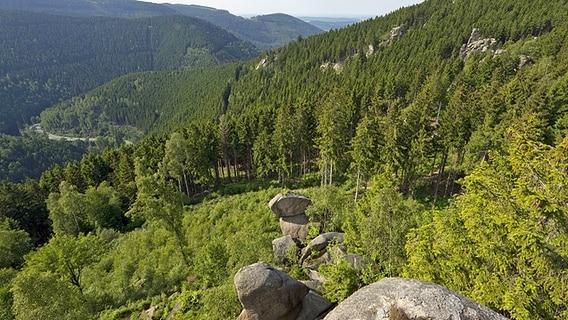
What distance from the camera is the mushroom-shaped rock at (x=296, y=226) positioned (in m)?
30.9

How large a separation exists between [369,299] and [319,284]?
36.6 ft

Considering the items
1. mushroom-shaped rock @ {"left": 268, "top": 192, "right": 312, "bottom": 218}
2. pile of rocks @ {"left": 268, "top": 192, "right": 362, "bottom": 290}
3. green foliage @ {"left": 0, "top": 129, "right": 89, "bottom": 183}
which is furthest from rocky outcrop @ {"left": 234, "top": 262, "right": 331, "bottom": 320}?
green foliage @ {"left": 0, "top": 129, "right": 89, "bottom": 183}

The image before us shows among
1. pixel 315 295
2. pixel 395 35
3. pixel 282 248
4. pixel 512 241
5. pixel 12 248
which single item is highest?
pixel 395 35

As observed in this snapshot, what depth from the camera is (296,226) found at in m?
32.0

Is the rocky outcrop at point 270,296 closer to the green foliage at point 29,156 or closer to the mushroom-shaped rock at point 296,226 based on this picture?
the mushroom-shaped rock at point 296,226

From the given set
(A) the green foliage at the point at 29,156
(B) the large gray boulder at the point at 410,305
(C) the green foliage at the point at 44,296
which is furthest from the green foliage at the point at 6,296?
(A) the green foliage at the point at 29,156

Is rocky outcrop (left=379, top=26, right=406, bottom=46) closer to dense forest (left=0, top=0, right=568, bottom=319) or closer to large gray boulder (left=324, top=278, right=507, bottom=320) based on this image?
dense forest (left=0, top=0, right=568, bottom=319)

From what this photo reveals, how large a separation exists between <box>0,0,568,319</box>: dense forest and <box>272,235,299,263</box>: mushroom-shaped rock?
1.04 metres

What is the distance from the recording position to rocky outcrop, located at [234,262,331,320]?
15.1m

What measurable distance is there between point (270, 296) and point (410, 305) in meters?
8.56

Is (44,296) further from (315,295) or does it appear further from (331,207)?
(331,207)

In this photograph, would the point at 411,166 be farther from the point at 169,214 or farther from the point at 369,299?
the point at 369,299

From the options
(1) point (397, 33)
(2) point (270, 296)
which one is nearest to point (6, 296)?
(2) point (270, 296)

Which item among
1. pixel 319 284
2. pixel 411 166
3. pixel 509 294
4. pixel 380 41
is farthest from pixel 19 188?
pixel 380 41
